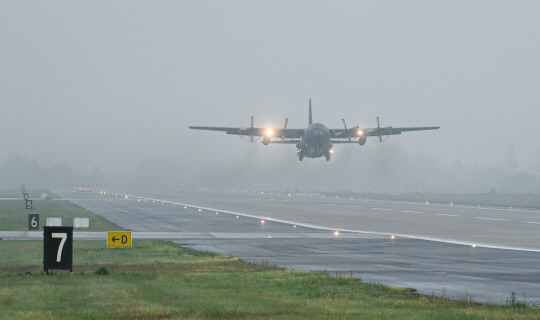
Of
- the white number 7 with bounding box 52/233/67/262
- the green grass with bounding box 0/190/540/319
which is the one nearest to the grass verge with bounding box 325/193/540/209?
the green grass with bounding box 0/190/540/319

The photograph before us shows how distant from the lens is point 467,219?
6475 cm

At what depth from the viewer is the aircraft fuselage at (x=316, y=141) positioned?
83.9 meters

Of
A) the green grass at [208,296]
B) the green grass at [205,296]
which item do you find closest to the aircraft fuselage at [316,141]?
the green grass at [205,296]

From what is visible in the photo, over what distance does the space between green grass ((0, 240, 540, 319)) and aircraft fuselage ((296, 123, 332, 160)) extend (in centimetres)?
5711

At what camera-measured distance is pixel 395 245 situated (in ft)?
127

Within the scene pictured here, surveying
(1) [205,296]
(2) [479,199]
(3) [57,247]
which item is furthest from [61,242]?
(2) [479,199]

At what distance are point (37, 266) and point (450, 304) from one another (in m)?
14.9

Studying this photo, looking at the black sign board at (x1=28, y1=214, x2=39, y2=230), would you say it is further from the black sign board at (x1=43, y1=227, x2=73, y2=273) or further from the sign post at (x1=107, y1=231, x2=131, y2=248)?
the black sign board at (x1=43, y1=227, x2=73, y2=273)

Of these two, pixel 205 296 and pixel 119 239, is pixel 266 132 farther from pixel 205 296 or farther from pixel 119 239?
pixel 205 296

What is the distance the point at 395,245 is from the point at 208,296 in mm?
21754

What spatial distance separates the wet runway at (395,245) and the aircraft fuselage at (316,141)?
1554cm

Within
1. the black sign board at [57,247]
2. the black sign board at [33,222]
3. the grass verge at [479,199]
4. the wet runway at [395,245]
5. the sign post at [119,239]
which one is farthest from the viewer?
the grass verge at [479,199]

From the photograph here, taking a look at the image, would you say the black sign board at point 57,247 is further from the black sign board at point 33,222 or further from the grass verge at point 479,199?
the grass verge at point 479,199

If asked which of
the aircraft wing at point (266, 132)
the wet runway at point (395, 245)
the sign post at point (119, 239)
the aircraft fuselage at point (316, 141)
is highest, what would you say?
the aircraft wing at point (266, 132)
